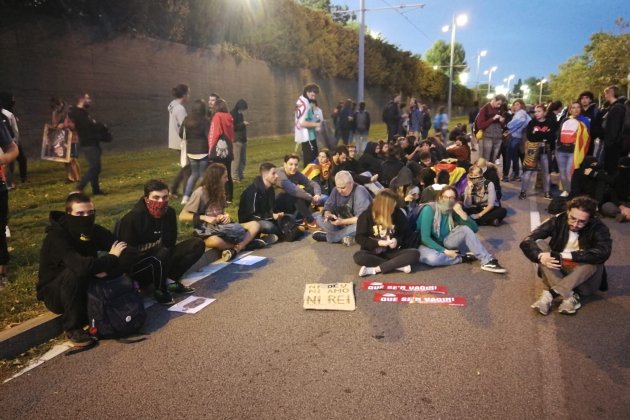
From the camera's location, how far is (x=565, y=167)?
32.1 feet

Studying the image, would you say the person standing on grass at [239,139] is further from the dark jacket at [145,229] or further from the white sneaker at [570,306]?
the white sneaker at [570,306]

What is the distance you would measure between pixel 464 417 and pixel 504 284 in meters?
2.74

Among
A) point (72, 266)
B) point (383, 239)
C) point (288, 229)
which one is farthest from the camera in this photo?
point (288, 229)

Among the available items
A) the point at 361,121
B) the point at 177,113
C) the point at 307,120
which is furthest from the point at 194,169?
the point at 361,121

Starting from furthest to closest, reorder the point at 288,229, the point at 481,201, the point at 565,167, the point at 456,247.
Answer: the point at 565,167 < the point at 481,201 < the point at 288,229 < the point at 456,247

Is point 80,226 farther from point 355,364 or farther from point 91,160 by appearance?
point 91,160

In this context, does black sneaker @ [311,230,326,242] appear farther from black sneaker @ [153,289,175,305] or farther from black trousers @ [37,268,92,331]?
black trousers @ [37,268,92,331]

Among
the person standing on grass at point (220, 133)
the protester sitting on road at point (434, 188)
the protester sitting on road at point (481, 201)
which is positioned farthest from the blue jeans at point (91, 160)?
the protester sitting on road at point (481, 201)

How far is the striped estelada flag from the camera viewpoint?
9.42 meters

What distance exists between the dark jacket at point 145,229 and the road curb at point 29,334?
1019mm

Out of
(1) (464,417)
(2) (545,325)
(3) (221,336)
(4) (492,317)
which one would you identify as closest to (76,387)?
(3) (221,336)

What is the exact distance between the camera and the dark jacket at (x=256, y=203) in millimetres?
7473

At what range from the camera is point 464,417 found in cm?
295

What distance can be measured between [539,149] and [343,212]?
5.48 meters
